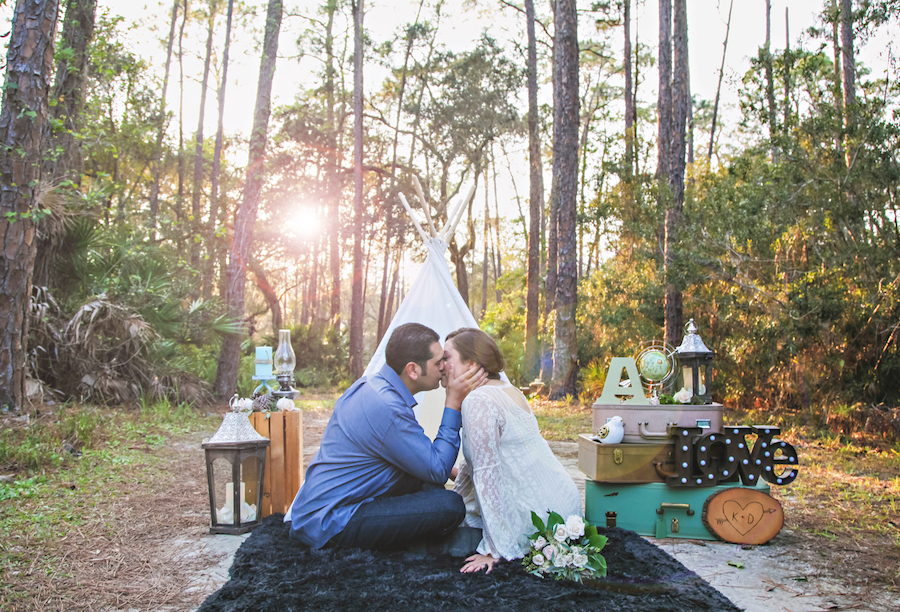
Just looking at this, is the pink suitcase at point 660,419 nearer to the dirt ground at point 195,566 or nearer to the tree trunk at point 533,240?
the dirt ground at point 195,566

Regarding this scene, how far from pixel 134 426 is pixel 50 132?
3631 mm

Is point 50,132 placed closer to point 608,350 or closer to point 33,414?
point 33,414

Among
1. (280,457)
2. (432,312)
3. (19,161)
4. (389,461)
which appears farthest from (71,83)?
(389,461)

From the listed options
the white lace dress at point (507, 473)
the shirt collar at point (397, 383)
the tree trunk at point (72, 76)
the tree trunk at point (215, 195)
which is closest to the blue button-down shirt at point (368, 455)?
the shirt collar at point (397, 383)

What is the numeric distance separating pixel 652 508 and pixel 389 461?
1.66 metres

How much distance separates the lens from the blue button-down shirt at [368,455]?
2635 millimetres

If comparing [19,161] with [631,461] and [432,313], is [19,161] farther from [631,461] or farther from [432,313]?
[631,461]

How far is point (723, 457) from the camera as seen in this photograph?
3.51 metres

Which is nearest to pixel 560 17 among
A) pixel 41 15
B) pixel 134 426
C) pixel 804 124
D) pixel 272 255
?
pixel 804 124

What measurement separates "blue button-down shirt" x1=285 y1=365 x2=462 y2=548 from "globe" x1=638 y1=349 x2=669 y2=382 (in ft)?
4.93

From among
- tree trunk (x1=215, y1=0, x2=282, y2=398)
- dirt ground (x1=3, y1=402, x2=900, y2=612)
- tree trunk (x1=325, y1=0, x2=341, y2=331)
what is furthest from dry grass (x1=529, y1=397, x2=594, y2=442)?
tree trunk (x1=325, y1=0, x2=341, y2=331)

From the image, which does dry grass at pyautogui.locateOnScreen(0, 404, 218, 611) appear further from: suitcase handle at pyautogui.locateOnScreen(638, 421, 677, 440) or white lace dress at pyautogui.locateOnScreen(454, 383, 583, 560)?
suitcase handle at pyautogui.locateOnScreen(638, 421, 677, 440)

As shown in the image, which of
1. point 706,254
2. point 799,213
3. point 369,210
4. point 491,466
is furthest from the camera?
point 369,210

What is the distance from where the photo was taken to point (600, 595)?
238 cm
